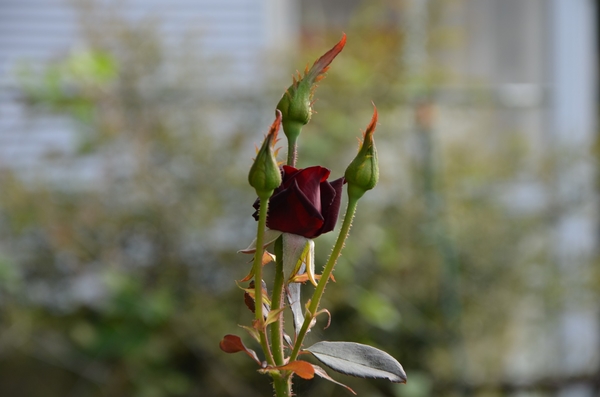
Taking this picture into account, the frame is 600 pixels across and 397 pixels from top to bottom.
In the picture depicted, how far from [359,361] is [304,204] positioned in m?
0.12

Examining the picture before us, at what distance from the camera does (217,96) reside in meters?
3.07

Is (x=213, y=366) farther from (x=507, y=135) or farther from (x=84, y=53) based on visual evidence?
(x=507, y=135)

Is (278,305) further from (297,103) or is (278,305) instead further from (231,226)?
(231,226)

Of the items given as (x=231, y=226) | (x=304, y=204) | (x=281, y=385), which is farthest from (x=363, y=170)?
(x=231, y=226)

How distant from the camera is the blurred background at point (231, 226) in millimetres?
2828

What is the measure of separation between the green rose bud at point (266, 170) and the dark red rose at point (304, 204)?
2 cm

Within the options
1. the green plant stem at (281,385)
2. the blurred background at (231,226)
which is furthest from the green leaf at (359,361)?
the blurred background at (231,226)

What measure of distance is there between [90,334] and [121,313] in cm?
17

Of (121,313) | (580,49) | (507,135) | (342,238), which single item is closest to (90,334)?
(121,313)

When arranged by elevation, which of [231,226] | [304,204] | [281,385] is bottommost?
[231,226]

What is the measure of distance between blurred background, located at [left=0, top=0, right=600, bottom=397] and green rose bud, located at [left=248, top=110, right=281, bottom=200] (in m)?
2.20

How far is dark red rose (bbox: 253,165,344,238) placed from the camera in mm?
438

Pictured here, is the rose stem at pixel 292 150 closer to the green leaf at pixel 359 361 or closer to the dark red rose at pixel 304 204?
the dark red rose at pixel 304 204

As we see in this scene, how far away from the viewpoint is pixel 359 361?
18.9 inches
